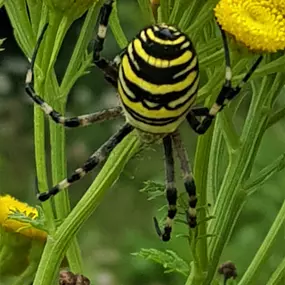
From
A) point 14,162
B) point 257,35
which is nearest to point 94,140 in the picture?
point 14,162

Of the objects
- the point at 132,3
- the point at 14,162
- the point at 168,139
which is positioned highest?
the point at 168,139

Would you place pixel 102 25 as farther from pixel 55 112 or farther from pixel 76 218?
pixel 76 218

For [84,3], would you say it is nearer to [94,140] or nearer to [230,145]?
[230,145]

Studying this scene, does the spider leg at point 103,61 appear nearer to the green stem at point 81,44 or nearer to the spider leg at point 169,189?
the green stem at point 81,44

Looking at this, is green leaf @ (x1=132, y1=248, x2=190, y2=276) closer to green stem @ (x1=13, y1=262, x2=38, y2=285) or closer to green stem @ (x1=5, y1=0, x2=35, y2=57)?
green stem @ (x1=13, y1=262, x2=38, y2=285)

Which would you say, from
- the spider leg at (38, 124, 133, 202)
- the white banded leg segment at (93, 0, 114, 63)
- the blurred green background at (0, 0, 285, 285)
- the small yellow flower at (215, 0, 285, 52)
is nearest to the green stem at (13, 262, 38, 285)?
the spider leg at (38, 124, 133, 202)
